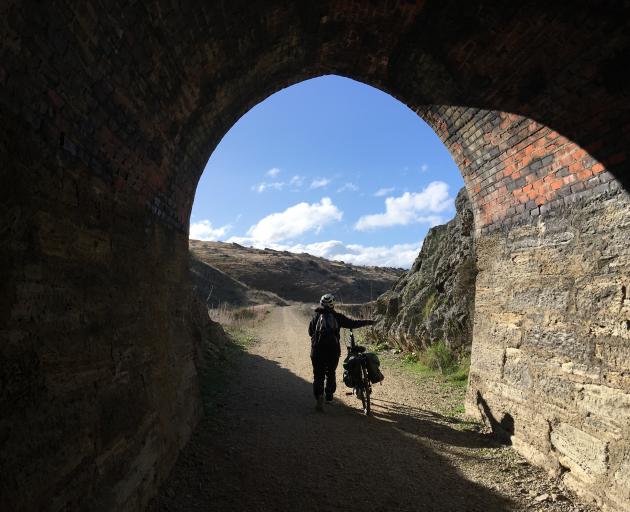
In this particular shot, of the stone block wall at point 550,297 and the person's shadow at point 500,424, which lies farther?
the person's shadow at point 500,424

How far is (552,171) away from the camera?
435 centimetres

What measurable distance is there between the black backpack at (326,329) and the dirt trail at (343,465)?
3.48 ft

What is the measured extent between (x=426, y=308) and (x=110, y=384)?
8.42 meters

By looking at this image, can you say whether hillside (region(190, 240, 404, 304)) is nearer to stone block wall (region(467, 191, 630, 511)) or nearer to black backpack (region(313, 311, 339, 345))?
black backpack (region(313, 311, 339, 345))

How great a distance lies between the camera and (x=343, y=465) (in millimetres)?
4270

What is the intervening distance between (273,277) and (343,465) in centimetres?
5179

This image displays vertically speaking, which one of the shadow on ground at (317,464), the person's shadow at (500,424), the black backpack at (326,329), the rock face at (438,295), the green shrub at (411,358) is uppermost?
the rock face at (438,295)

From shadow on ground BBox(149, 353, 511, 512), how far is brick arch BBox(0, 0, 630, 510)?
1.38ft

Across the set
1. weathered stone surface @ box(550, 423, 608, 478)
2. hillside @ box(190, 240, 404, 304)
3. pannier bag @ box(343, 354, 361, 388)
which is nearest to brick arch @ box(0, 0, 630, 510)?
weathered stone surface @ box(550, 423, 608, 478)

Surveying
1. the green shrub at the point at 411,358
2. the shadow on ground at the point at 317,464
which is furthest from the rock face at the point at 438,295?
the shadow on ground at the point at 317,464

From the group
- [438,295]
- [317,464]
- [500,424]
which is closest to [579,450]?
[500,424]

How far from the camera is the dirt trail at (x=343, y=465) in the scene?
3594mm

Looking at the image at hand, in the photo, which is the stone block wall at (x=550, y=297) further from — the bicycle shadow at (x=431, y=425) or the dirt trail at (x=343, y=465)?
the dirt trail at (x=343, y=465)

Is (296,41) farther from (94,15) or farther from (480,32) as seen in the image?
(94,15)
